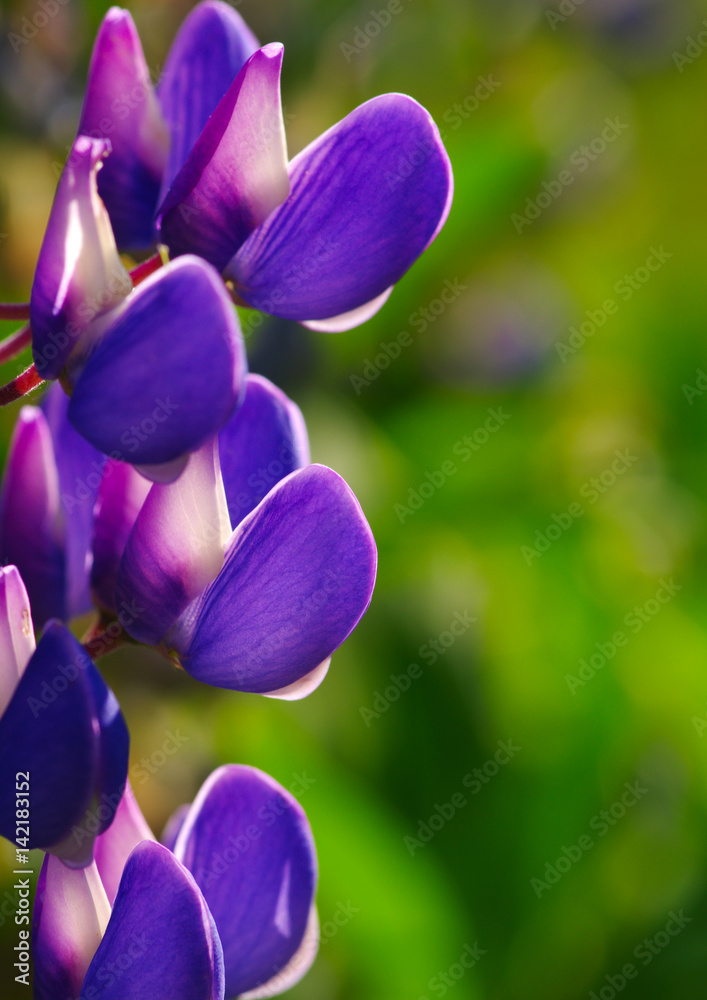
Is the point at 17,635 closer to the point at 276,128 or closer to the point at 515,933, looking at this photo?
the point at 276,128

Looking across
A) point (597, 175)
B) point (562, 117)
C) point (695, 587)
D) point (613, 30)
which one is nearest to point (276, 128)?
point (695, 587)

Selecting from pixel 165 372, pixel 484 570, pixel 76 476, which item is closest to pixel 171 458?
pixel 165 372

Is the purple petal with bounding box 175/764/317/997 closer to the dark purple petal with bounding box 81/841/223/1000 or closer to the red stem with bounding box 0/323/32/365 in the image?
the dark purple petal with bounding box 81/841/223/1000

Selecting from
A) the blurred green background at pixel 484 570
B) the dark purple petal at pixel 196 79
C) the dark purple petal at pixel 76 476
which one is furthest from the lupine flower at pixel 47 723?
the blurred green background at pixel 484 570

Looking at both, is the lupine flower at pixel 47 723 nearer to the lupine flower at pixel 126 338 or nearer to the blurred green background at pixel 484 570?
the lupine flower at pixel 126 338

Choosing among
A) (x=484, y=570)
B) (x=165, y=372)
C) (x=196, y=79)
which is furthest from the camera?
(x=484, y=570)

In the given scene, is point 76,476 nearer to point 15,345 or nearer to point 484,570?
point 15,345
